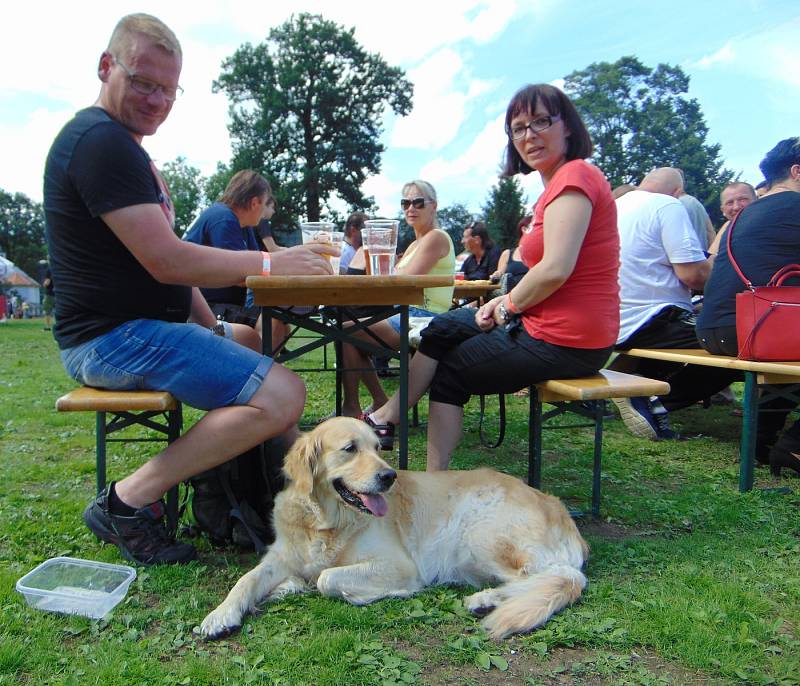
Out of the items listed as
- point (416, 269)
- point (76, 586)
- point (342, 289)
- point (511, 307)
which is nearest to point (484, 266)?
point (416, 269)

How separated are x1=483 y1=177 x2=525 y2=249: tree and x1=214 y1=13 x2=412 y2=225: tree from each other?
7.52 meters

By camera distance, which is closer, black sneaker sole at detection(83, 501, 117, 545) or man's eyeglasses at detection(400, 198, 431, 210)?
black sneaker sole at detection(83, 501, 117, 545)

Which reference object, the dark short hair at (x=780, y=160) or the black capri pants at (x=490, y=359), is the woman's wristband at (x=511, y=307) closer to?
the black capri pants at (x=490, y=359)

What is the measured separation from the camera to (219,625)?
2.10 m

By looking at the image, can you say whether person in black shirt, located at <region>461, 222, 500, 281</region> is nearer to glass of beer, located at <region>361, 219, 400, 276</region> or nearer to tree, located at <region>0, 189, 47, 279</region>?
glass of beer, located at <region>361, 219, 400, 276</region>

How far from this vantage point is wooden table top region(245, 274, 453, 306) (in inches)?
101

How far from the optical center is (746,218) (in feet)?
12.8

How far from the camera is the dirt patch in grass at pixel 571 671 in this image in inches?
72.6

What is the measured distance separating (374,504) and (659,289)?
3.34 meters

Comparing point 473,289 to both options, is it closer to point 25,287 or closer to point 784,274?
point 784,274

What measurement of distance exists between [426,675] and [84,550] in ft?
5.79

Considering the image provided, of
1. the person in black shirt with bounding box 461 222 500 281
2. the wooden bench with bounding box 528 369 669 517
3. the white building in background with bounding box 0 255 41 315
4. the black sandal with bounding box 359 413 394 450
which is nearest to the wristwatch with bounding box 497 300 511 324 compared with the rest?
the wooden bench with bounding box 528 369 669 517

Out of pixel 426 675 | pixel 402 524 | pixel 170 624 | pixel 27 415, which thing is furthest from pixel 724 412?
pixel 27 415

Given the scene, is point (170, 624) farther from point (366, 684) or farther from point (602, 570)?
point (602, 570)
